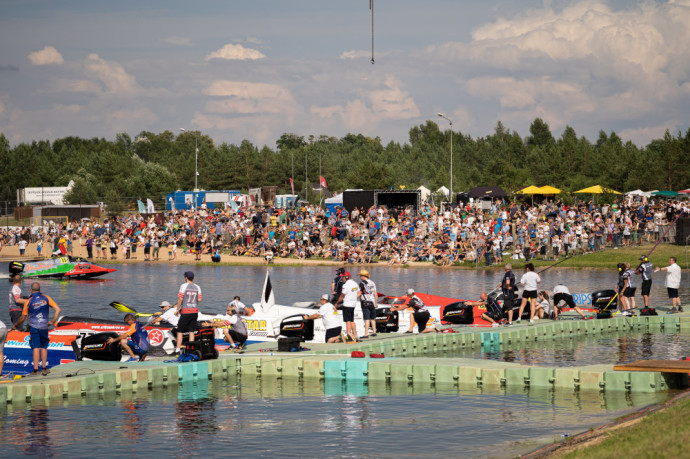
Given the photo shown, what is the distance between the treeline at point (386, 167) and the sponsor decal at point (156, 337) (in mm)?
59455

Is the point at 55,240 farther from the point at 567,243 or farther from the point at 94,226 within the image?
the point at 567,243

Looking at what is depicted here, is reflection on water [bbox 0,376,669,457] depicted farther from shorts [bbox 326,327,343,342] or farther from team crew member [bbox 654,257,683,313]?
team crew member [bbox 654,257,683,313]

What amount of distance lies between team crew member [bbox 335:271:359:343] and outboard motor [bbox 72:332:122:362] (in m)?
5.73

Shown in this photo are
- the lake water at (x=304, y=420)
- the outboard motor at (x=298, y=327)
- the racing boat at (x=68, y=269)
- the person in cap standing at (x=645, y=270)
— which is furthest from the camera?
the racing boat at (x=68, y=269)

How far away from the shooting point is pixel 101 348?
21.1 meters

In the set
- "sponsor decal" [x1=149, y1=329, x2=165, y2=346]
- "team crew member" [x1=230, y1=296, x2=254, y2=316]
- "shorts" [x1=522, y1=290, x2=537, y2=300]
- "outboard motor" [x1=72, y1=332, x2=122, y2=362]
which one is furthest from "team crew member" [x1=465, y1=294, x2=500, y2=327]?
"outboard motor" [x1=72, y1=332, x2=122, y2=362]

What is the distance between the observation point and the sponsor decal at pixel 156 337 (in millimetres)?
22375

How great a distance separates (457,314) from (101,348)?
11.4 metres

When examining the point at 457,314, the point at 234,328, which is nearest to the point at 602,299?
the point at 457,314

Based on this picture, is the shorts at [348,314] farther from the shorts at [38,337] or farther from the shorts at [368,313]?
the shorts at [38,337]

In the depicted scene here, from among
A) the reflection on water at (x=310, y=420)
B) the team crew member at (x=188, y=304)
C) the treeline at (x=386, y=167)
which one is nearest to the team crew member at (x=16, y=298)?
the reflection on water at (x=310, y=420)

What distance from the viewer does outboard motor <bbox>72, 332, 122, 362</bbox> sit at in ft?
69.2

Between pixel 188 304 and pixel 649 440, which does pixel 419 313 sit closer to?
pixel 188 304

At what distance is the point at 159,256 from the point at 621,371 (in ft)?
162
